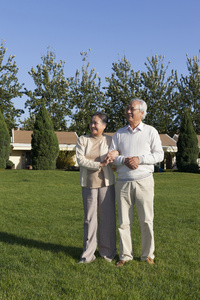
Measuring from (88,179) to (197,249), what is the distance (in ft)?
6.97

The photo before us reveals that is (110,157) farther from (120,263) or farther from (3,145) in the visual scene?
(3,145)

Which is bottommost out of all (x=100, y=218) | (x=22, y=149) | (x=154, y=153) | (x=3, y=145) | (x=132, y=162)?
(x=100, y=218)

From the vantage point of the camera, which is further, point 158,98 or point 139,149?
point 158,98

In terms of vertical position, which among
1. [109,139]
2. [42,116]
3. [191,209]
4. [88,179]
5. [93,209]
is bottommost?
[191,209]

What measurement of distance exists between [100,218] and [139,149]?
3.42 ft

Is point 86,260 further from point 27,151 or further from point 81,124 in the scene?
point 81,124

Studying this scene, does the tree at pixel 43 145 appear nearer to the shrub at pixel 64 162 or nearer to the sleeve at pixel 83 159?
the shrub at pixel 64 162

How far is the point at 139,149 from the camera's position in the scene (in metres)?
4.64

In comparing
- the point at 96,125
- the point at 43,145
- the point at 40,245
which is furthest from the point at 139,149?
the point at 43,145

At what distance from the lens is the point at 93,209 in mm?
4824

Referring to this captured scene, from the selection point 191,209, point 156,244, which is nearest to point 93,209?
point 156,244

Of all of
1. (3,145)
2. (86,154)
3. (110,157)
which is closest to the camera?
(110,157)

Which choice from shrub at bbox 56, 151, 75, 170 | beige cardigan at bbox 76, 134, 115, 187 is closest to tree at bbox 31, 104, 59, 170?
shrub at bbox 56, 151, 75, 170

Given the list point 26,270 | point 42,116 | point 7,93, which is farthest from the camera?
point 7,93
